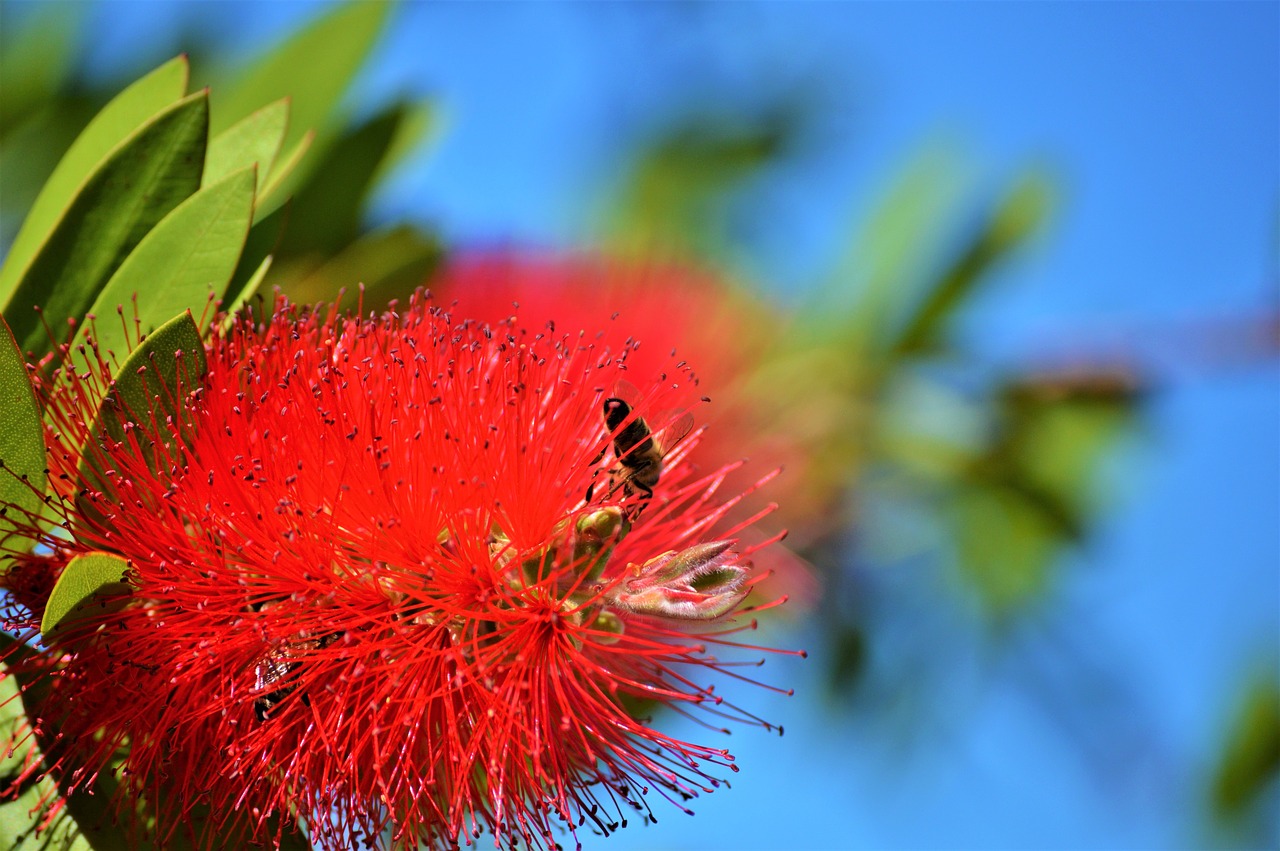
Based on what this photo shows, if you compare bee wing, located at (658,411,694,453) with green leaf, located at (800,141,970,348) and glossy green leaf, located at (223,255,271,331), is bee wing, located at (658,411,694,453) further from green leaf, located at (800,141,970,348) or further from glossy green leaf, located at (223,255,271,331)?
green leaf, located at (800,141,970,348)

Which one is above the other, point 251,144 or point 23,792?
point 251,144

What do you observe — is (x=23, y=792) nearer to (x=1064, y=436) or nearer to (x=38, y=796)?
(x=38, y=796)

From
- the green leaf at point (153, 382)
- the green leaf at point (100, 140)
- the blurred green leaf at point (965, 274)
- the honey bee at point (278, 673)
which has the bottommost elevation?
the honey bee at point (278, 673)

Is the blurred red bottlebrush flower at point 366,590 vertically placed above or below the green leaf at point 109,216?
below

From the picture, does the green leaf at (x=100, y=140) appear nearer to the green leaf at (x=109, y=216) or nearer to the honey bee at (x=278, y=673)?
the green leaf at (x=109, y=216)

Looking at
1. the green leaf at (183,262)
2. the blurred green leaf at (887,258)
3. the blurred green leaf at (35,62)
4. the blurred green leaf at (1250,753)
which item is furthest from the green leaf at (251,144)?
the blurred green leaf at (1250,753)

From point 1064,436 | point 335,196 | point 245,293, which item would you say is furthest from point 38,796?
point 1064,436
